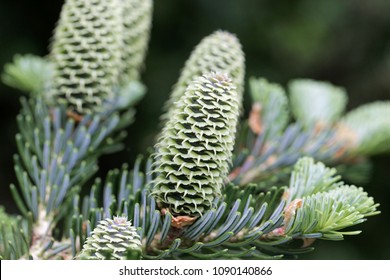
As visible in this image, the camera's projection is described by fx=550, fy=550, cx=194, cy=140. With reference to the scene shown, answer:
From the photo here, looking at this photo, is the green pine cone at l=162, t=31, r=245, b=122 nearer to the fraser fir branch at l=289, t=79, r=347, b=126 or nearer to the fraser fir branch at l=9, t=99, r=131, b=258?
the fraser fir branch at l=9, t=99, r=131, b=258

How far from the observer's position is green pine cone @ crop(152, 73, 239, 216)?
2.39 feet

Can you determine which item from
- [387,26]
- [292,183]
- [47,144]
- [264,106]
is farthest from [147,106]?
[292,183]

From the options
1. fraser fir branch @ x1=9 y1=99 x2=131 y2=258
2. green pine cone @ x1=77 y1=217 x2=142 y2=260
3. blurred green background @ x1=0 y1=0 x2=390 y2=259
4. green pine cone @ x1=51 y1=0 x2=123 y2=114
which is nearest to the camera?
green pine cone @ x1=77 y1=217 x2=142 y2=260

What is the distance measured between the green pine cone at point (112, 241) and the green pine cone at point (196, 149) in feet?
0.33

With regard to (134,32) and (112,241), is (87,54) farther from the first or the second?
(112,241)

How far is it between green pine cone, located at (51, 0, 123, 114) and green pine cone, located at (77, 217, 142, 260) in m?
0.39

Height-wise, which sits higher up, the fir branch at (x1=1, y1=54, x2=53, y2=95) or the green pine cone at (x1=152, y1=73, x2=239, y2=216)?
the fir branch at (x1=1, y1=54, x2=53, y2=95)

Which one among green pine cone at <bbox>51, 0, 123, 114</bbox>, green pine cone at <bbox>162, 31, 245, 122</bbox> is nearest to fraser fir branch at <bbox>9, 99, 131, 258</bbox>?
green pine cone at <bbox>51, 0, 123, 114</bbox>

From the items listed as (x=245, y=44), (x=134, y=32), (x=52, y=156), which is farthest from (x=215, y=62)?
(x=245, y=44)

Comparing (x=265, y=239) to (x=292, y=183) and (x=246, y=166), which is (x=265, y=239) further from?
(x=246, y=166)

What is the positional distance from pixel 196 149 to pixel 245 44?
1872 mm

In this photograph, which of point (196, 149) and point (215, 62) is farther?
point (215, 62)

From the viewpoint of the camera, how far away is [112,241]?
637 mm

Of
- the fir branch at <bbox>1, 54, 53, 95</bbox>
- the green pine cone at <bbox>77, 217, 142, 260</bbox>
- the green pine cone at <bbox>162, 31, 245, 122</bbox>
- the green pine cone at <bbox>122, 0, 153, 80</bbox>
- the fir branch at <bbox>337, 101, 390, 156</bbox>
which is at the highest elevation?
the green pine cone at <bbox>122, 0, 153, 80</bbox>
